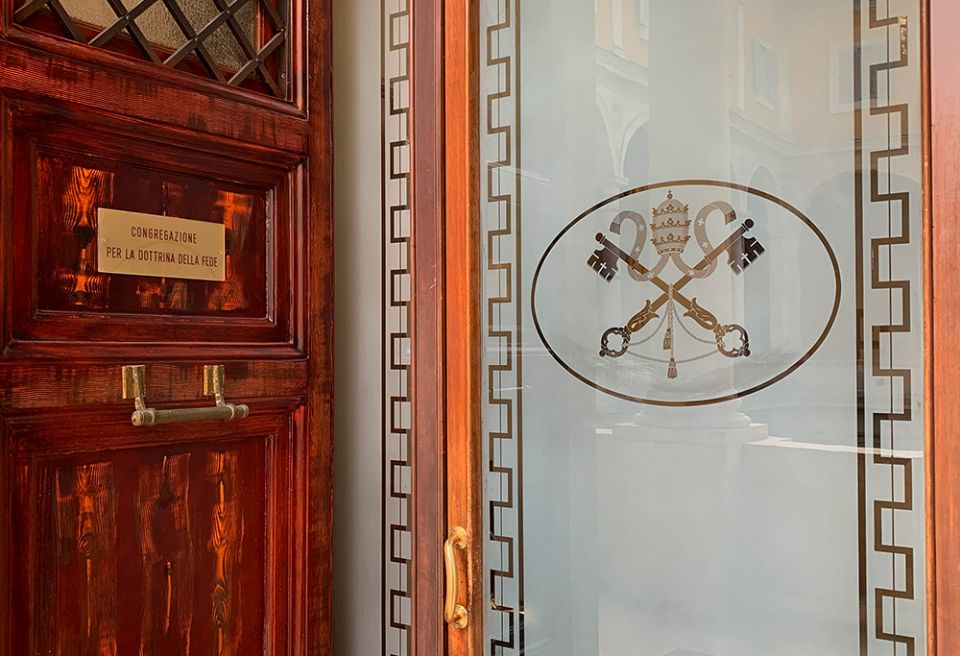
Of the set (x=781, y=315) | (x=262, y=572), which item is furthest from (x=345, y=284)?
(x=781, y=315)

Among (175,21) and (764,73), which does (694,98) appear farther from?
(175,21)

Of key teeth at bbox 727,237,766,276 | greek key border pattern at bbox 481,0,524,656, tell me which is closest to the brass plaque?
greek key border pattern at bbox 481,0,524,656

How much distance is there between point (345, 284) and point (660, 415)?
66 centimetres

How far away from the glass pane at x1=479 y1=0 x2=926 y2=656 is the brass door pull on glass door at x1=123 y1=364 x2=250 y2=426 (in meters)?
0.37

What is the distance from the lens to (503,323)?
1.14 m

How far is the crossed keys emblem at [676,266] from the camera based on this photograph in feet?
3.14

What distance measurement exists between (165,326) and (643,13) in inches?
29.7

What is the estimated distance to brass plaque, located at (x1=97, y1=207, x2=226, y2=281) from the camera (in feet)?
3.66

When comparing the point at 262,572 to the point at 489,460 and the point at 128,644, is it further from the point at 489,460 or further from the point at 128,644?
the point at 489,460

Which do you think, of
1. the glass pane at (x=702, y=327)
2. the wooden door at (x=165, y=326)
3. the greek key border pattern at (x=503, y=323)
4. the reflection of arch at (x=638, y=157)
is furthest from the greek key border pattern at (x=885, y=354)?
the wooden door at (x=165, y=326)

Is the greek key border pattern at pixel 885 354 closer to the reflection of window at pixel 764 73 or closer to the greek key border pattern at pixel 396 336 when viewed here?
the reflection of window at pixel 764 73

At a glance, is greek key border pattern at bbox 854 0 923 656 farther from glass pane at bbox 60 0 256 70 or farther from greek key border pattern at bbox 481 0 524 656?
glass pane at bbox 60 0 256 70

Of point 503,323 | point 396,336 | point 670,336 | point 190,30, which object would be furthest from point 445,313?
point 190,30

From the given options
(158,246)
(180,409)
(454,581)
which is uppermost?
(158,246)
